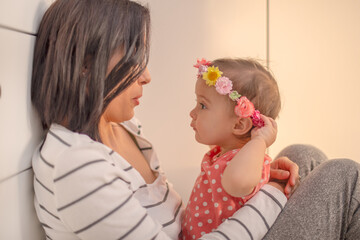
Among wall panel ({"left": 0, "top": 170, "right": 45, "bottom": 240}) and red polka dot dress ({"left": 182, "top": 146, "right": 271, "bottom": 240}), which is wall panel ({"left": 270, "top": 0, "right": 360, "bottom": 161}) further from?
wall panel ({"left": 0, "top": 170, "right": 45, "bottom": 240})

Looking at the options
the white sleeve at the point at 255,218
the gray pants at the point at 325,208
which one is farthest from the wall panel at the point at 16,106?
the gray pants at the point at 325,208

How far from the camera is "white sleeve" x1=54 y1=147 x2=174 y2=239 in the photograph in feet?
2.42

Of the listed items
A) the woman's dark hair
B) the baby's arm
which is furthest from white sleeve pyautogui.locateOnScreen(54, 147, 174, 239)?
the baby's arm

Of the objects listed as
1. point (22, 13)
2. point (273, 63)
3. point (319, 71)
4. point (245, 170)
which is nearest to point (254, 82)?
point (245, 170)

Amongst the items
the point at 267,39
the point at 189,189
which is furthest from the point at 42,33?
the point at 267,39

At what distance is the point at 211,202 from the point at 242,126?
21 cm

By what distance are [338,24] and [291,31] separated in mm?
260

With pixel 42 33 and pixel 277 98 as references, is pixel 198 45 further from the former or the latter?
pixel 42 33

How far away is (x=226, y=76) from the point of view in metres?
1.02

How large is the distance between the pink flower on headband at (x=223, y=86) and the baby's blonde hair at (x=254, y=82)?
0.03 metres

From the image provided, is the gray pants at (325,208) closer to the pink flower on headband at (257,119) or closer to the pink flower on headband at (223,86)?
the pink flower on headband at (257,119)

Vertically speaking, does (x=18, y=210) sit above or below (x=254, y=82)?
below

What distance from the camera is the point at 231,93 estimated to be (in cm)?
98

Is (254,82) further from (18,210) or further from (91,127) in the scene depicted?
(18,210)
